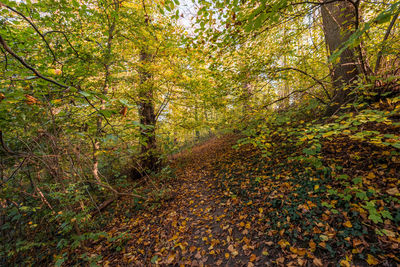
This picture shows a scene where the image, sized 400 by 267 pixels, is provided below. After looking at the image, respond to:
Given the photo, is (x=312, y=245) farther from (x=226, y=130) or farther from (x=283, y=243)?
(x=226, y=130)

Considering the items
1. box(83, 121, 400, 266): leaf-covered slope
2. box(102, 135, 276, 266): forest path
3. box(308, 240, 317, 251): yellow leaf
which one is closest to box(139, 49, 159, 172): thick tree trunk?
box(102, 135, 276, 266): forest path

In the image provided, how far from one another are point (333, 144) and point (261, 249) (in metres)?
3.09

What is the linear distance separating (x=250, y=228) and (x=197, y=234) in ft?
3.97

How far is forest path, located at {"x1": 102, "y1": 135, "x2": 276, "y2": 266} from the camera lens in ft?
8.86

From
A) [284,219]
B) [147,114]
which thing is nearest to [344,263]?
[284,219]

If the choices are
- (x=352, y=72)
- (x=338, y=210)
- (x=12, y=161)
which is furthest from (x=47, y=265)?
(x=352, y=72)

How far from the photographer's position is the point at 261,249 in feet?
8.39

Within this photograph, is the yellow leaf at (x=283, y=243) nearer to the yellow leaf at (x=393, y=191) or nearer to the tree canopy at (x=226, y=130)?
the tree canopy at (x=226, y=130)

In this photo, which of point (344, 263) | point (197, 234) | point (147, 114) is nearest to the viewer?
point (344, 263)

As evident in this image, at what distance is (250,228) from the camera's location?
9.79ft

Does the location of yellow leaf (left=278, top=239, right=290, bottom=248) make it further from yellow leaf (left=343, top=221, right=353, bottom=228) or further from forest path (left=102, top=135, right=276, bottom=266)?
yellow leaf (left=343, top=221, right=353, bottom=228)

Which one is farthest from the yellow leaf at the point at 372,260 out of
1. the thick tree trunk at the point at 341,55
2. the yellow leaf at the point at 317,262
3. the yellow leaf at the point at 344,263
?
the thick tree trunk at the point at 341,55

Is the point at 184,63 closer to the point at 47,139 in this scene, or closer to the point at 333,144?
the point at 47,139

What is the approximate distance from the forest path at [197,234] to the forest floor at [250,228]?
1cm
